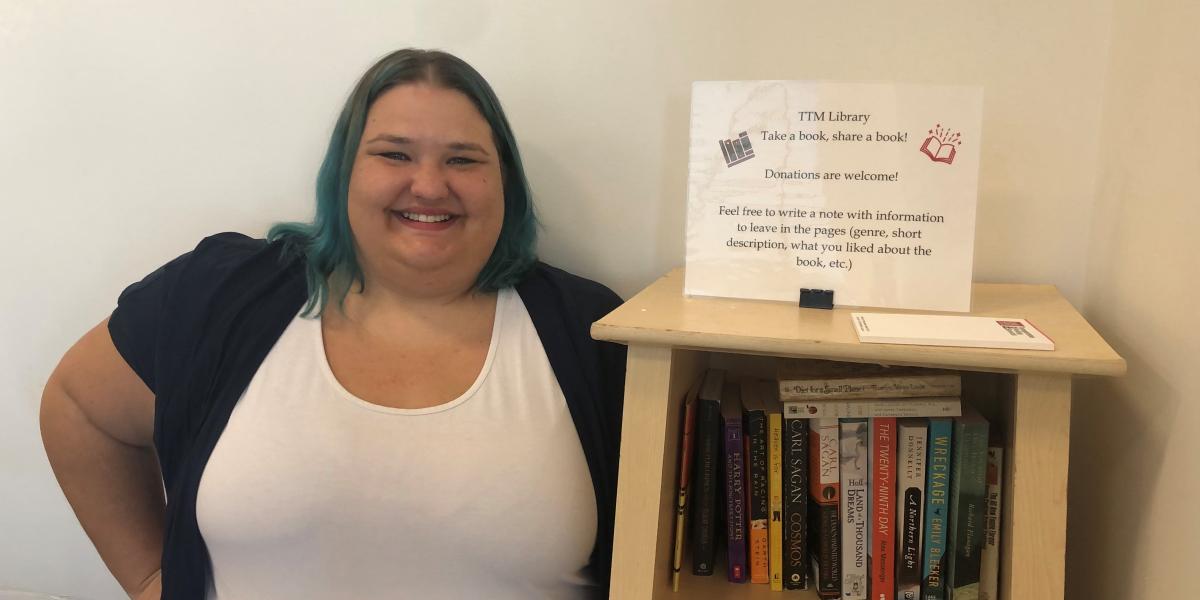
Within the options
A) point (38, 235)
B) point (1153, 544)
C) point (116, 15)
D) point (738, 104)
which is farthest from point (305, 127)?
point (1153, 544)

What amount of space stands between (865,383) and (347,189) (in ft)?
2.56

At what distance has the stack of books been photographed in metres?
0.86

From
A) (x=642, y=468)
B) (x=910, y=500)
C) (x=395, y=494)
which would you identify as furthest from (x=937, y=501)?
(x=395, y=494)

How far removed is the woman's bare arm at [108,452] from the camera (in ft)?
3.82

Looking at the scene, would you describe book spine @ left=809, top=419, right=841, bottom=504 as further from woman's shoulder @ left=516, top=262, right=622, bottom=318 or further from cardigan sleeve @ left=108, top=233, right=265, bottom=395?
cardigan sleeve @ left=108, top=233, right=265, bottom=395

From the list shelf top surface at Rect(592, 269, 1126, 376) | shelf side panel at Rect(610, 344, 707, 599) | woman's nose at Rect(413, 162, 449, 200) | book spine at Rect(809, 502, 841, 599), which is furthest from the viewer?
woman's nose at Rect(413, 162, 449, 200)

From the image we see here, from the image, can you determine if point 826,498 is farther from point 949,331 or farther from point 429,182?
point 429,182

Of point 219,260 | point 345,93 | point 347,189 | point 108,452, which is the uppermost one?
point 345,93

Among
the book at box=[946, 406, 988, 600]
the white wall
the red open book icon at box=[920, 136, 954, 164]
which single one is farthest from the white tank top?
the red open book icon at box=[920, 136, 954, 164]

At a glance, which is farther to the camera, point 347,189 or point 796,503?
point 347,189

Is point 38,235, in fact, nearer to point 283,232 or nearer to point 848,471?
point 283,232

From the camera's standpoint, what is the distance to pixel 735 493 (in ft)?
3.09

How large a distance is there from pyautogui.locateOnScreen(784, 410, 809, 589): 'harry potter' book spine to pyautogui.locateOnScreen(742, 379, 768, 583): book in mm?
27

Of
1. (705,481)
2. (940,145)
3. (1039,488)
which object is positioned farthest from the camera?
(705,481)
